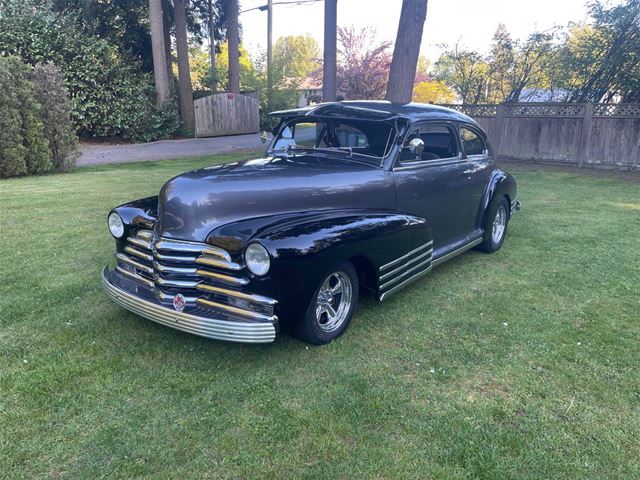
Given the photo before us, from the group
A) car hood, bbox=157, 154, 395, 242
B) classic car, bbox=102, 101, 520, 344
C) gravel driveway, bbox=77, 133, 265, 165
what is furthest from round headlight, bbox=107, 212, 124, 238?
gravel driveway, bbox=77, 133, 265, 165

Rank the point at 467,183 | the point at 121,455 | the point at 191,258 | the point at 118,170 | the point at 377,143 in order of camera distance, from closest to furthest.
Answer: the point at 121,455 < the point at 191,258 < the point at 377,143 < the point at 467,183 < the point at 118,170

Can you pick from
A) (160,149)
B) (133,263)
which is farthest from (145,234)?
(160,149)

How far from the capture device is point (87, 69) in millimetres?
16688

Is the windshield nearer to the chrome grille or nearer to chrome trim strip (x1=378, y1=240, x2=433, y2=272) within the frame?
chrome trim strip (x1=378, y1=240, x2=433, y2=272)

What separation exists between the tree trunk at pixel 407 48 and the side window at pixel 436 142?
5635mm

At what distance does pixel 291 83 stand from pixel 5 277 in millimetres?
24176

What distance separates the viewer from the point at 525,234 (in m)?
6.80

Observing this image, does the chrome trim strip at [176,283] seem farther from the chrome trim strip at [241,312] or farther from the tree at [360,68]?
the tree at [360,68]

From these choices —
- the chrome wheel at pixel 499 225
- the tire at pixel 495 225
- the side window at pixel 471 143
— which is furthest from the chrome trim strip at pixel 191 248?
the chrome wheel at pixel 499 225

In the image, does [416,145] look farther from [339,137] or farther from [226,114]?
[226,114]

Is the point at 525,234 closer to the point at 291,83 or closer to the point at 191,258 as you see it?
the point at 191,258

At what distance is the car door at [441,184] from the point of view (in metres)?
4.40

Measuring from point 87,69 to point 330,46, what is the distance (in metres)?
8.88

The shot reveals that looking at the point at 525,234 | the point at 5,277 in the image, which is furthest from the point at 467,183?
the point at 5,277
